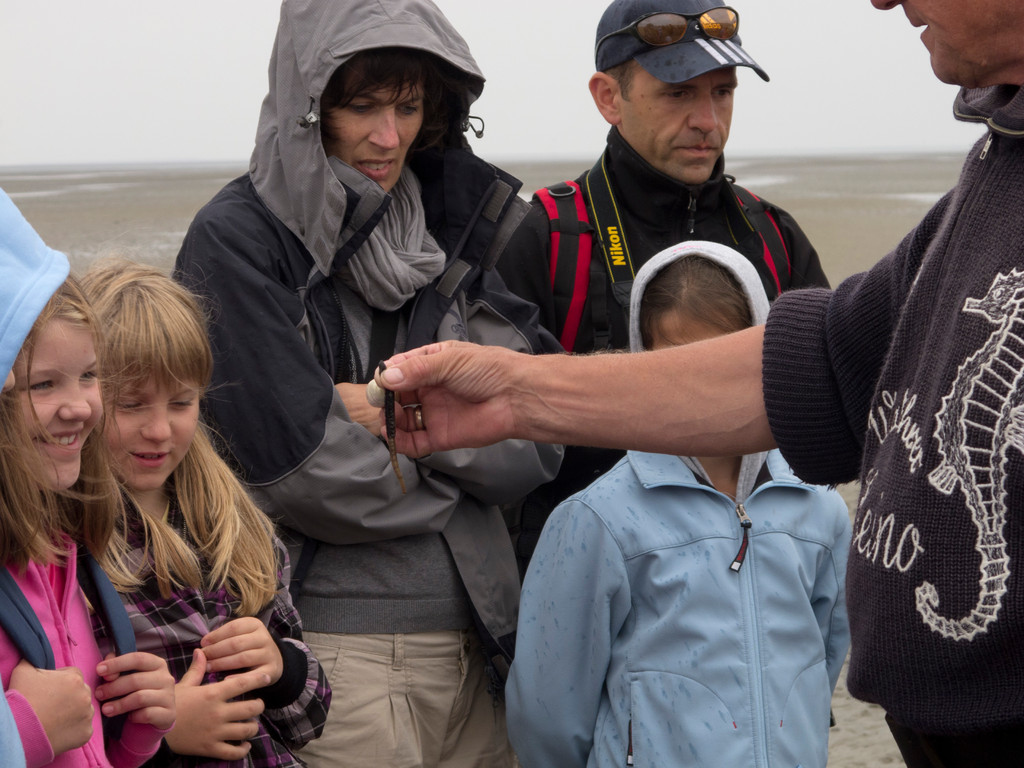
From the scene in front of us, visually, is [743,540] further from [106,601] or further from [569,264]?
[106,601]

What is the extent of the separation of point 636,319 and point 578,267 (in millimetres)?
563

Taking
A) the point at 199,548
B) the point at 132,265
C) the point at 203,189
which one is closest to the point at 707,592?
the point at 199,548

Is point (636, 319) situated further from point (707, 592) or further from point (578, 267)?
point (707, 592)

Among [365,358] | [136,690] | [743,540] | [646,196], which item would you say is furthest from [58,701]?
[646,196]

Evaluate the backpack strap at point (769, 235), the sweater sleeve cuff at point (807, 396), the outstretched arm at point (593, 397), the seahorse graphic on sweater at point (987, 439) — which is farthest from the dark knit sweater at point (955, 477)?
the backpack strap at point (769, 235)

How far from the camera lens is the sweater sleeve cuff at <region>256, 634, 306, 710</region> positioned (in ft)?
7.88

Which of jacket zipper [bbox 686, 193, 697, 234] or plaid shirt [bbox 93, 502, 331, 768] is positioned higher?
jacket zipper [bbox 686, 193, 697, 234]

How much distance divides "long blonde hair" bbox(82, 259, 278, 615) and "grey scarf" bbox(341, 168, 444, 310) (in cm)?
51

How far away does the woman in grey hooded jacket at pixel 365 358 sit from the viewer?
2.68 metres

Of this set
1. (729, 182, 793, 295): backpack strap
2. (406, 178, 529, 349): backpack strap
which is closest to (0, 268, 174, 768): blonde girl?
(406, 178, 529, 349): backpack strap

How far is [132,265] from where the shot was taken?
2.63 meters

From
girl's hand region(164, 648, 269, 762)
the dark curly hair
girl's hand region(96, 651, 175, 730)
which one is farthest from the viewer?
the dark curly hair

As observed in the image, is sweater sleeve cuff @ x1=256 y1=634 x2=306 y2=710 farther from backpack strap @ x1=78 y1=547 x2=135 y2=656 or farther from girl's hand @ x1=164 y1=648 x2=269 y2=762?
backpack strap @ x1=78 y1=547 x2=135 y2=656

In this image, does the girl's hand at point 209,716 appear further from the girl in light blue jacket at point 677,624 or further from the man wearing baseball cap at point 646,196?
the man wearing baseball cap at point 646,196
